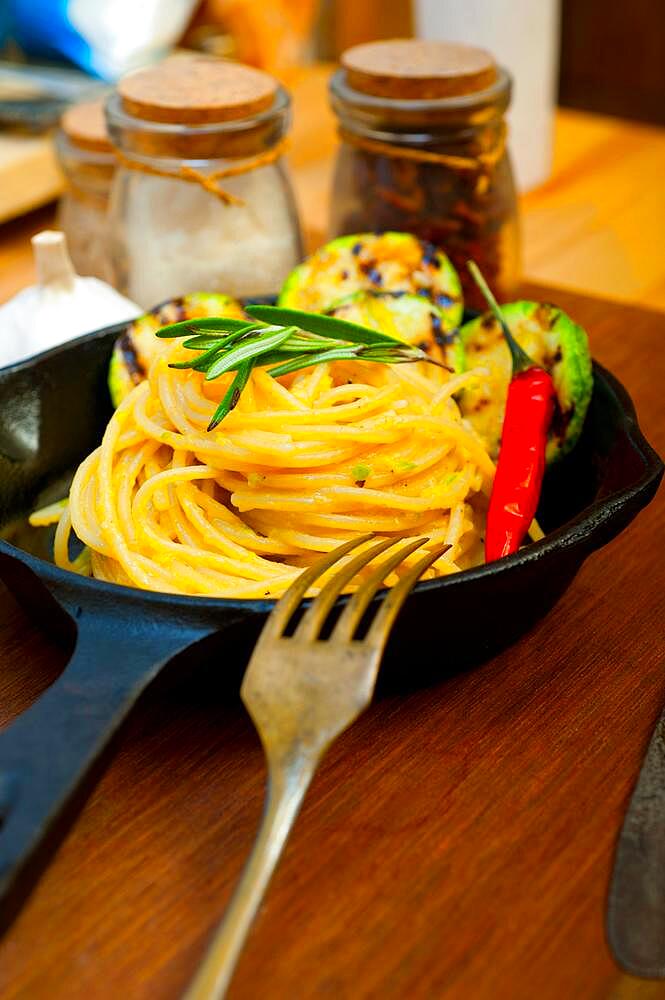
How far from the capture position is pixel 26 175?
7.67ft

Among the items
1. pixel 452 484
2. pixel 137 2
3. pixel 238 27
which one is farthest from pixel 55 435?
pixel 238 27

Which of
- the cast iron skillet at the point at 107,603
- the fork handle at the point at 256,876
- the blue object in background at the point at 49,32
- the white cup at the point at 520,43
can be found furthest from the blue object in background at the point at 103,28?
the fork handle at the point at 256,876

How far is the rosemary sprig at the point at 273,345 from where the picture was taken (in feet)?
3.52

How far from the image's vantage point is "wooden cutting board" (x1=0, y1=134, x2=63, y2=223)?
2320 mm

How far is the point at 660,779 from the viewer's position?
0.94 metres

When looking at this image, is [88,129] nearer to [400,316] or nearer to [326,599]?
[400,316]

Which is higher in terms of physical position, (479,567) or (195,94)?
(195,94)

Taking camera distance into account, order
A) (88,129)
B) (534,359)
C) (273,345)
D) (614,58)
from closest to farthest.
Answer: (273,345), (534,359), (88,129), (614,58)

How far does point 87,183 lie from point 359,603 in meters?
1.32

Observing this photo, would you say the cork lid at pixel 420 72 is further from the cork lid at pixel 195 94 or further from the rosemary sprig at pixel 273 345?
the rosemary sprig at pixel 273 345

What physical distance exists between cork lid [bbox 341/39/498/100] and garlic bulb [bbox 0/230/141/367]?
50 centimetres

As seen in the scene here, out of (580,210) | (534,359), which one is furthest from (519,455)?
(580,210)

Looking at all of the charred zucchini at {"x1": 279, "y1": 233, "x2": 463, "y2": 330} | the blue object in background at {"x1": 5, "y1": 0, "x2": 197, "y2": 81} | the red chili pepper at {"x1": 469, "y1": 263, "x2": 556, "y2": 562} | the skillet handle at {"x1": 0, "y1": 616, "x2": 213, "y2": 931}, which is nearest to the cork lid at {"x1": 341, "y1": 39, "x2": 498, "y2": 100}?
the charred zucchini at {"x1": 279, "y1": 233, "x2": 463, "y2": 330}

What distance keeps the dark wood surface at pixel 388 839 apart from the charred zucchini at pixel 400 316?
36 cm
